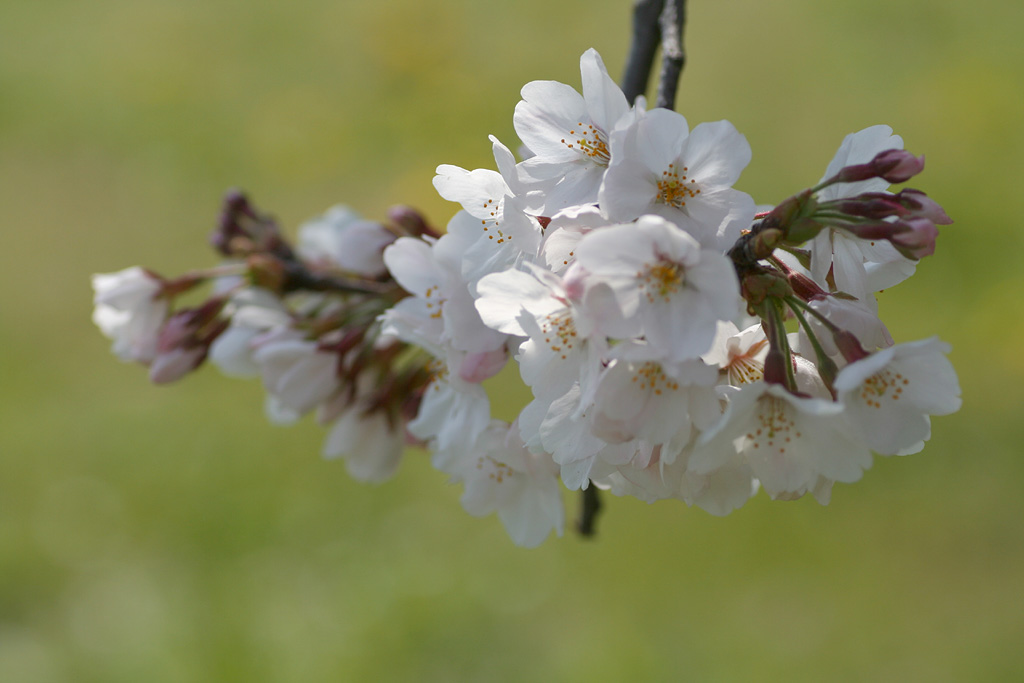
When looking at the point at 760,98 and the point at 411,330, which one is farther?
the point at 760,98

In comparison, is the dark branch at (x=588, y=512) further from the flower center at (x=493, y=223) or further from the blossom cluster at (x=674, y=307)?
the flower center at (x=493, y=223)

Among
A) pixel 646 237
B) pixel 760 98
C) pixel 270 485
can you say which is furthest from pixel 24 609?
pixel 760 98

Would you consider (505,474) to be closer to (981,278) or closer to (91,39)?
(981,278)

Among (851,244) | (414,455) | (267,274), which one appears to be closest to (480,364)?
(851,244)

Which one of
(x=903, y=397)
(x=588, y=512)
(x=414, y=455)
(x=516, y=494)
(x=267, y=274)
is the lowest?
(x=414, y=455)

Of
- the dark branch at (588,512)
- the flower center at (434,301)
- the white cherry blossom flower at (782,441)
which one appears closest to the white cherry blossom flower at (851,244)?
the white cherry blossom flower at (782,441)

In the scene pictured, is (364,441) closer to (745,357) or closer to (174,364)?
(174,364)

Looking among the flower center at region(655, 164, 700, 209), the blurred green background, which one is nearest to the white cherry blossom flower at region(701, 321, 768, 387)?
the flower center at region(655, 164, 700, 209)
